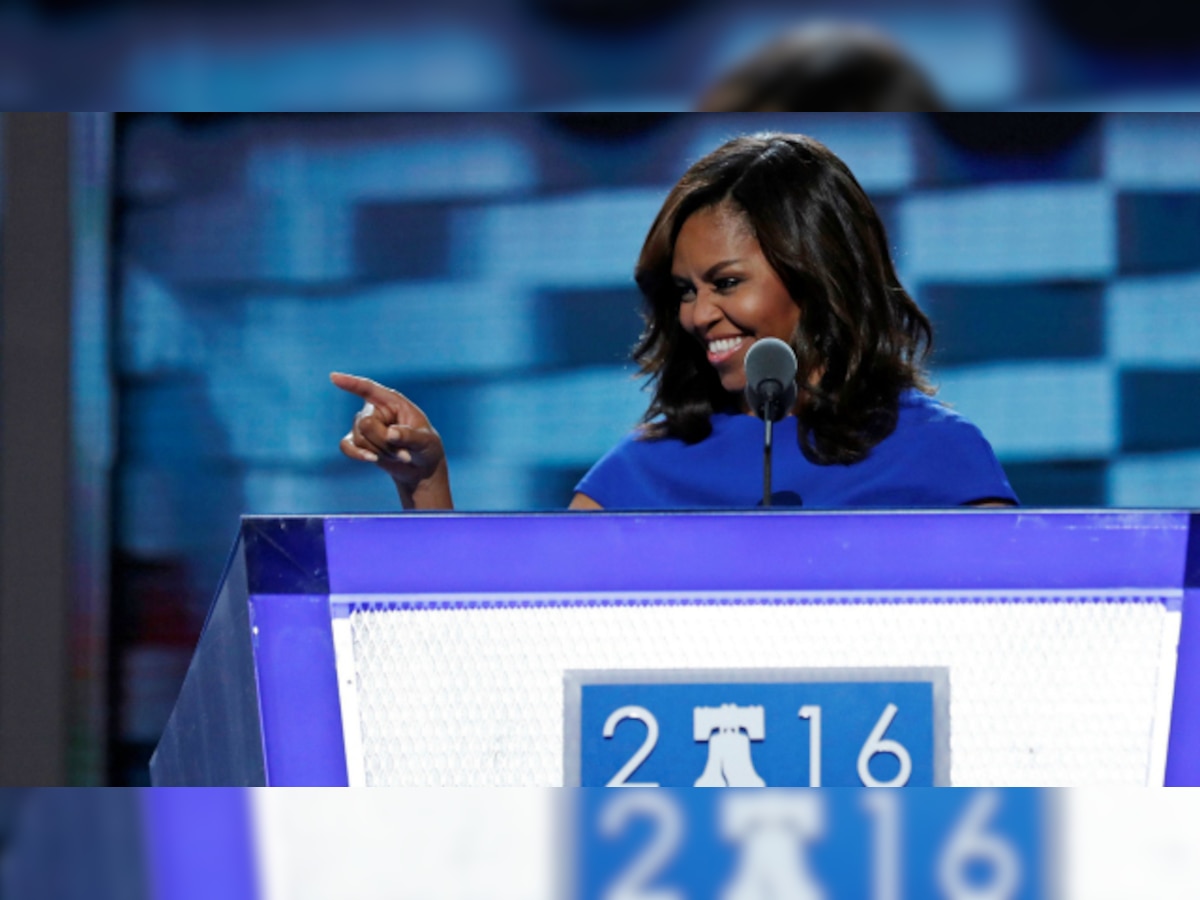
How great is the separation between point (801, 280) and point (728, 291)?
8 cm

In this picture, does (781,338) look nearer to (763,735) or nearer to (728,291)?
(728,291)

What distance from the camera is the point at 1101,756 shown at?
0.73m

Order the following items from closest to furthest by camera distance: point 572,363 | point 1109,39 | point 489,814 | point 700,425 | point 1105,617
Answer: point 489,814 → point 1109,39 → point 1105,617 → point 700,425 → point 572,363

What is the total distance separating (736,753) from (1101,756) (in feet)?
0.62

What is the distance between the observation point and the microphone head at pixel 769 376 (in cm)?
106

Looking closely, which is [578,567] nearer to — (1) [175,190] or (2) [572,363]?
(2) [572,363]

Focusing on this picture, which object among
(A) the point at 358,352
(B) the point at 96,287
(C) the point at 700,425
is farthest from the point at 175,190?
(C) the point at 700,425

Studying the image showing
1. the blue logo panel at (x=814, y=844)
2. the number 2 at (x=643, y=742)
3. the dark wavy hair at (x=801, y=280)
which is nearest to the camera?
the blue logo panel at (x=814, y=844)

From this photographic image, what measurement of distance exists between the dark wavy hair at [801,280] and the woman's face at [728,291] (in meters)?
0.01

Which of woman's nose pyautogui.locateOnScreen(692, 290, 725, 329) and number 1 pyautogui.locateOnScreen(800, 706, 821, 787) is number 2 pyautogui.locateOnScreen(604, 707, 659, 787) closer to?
number 1 pyautogui.locateOnScreen(800, 706, 821, 787)

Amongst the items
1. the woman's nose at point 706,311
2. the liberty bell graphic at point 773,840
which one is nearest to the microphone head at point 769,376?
the woman's nose at point 706,311

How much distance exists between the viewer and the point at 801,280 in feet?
5.15

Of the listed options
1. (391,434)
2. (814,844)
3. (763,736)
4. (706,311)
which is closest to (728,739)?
(763,736)

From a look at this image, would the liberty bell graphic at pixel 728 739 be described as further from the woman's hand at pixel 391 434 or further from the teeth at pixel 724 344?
the teeth at pixel 724 344
